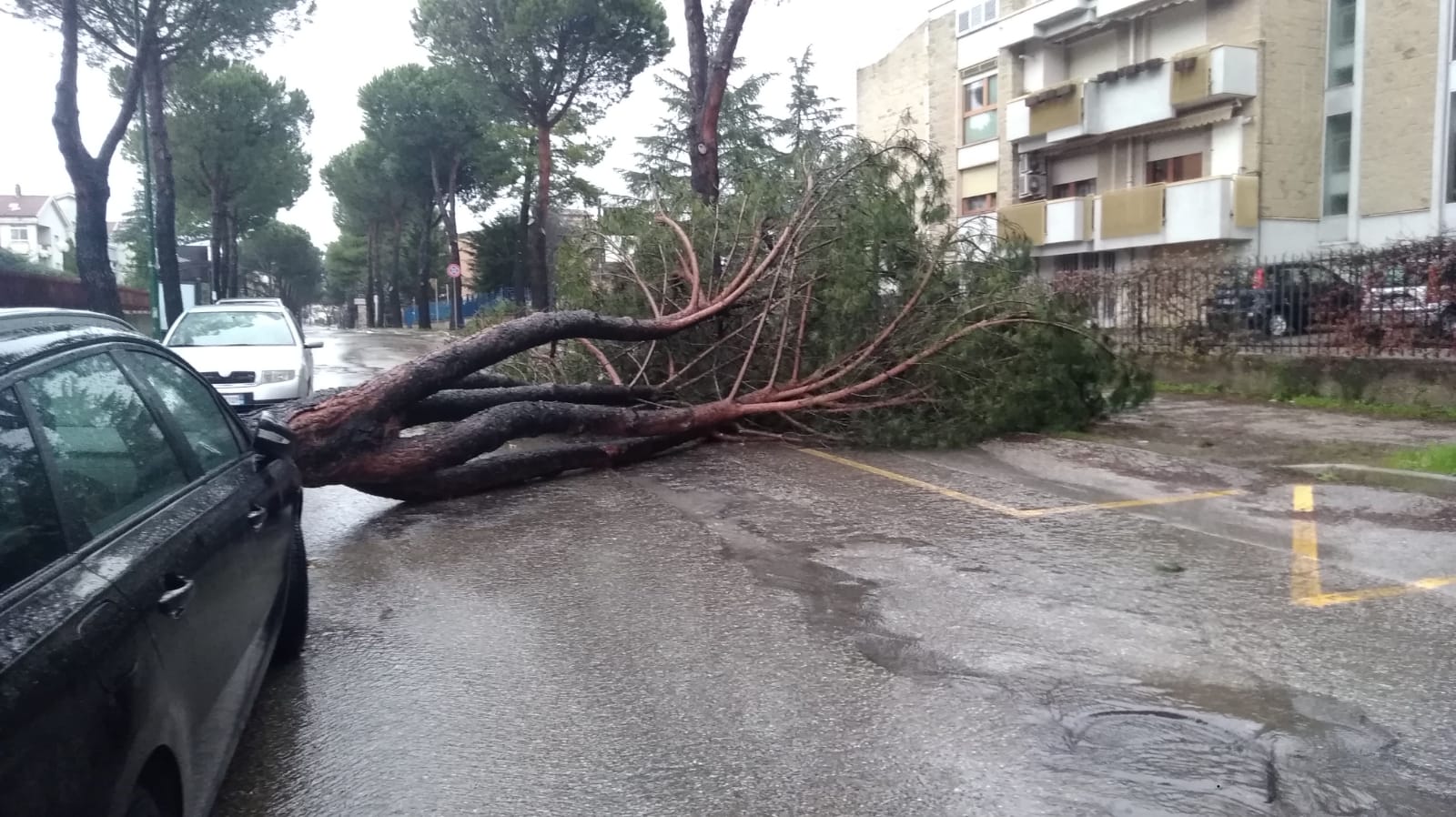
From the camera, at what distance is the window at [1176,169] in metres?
27.1

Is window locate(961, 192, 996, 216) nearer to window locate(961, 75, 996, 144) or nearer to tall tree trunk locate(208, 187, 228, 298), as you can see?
window locate(961, 75, 996, 144)

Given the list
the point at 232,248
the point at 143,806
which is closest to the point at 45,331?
the point at 143,806

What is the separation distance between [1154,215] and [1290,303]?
12.9m

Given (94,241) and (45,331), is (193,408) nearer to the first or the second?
(45,331)

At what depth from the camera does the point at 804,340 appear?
12.2m

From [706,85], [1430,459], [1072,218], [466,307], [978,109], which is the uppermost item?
[978,109]

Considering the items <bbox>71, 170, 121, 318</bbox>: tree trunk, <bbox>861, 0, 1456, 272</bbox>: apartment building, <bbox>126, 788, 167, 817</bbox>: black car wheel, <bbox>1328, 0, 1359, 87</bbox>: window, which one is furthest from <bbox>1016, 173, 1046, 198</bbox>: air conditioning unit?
<bbox>126, 788, 167, 817</bbox>: black car wheel

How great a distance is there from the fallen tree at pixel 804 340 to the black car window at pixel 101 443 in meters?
5.99

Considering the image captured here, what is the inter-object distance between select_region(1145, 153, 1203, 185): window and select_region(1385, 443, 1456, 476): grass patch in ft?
61.9

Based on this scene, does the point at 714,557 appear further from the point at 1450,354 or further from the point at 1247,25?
the point at 1247,25

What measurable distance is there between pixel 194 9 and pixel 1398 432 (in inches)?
981

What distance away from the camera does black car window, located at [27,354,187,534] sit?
299cm

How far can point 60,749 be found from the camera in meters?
2.26

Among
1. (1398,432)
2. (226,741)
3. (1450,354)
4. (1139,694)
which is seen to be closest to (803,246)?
(1398,432)
